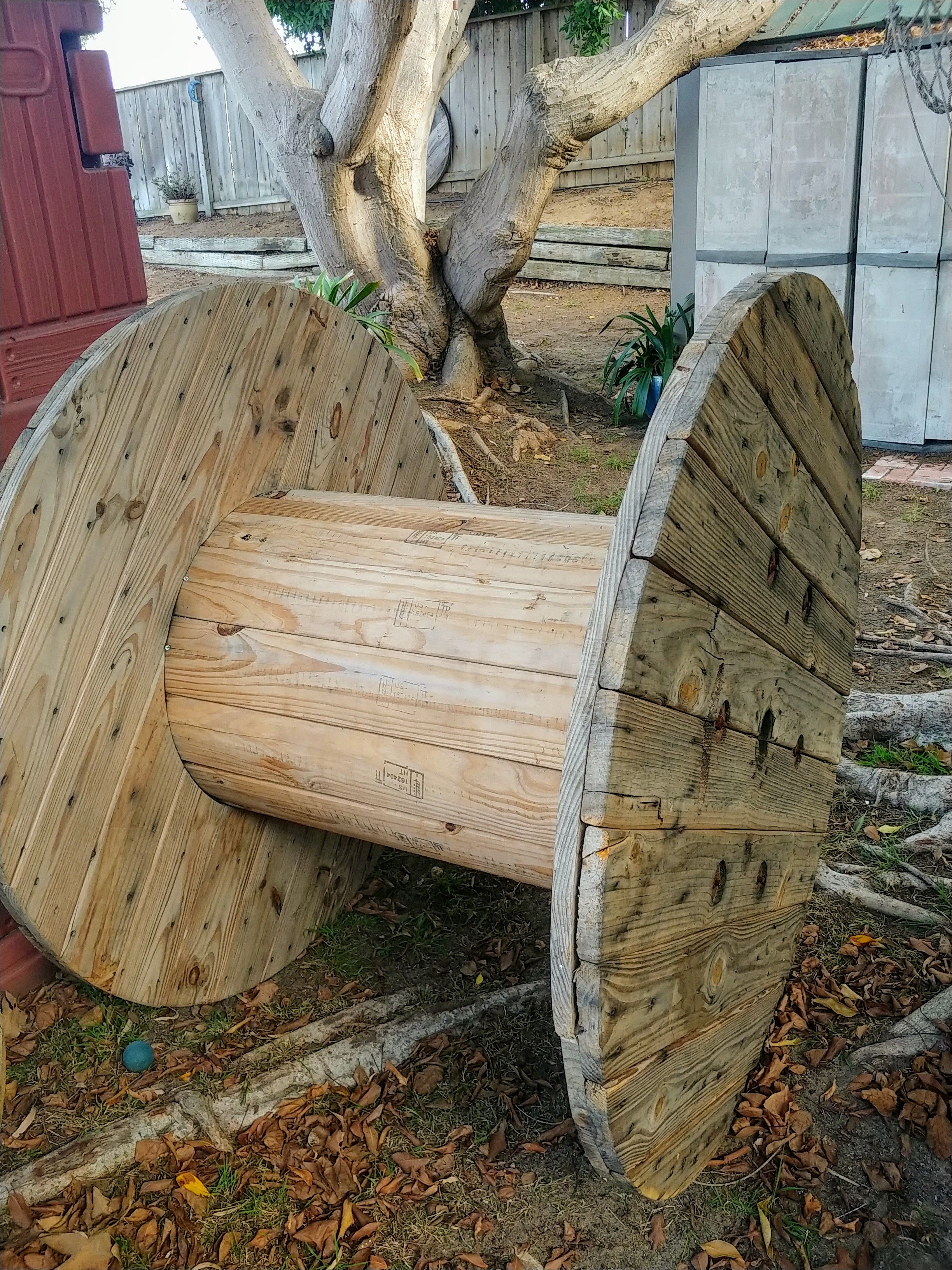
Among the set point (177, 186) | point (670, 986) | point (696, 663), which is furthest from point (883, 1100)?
point (177, 186)

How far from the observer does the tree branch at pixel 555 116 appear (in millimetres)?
7293

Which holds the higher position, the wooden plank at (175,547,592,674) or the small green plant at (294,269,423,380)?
the wooden plank at (175,547,592,674)

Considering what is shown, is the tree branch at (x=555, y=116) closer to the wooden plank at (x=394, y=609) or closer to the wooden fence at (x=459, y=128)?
the wooden plank at (x=394, y=609)

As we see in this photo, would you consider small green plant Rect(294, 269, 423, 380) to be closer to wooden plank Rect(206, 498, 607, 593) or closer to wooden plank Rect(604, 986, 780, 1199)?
wooden plank Rect(206, 498, 607, 593)

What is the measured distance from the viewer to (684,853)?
1.63 m

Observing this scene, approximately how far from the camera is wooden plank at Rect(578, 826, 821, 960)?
1.41 meters

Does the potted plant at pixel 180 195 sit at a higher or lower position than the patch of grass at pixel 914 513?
higher

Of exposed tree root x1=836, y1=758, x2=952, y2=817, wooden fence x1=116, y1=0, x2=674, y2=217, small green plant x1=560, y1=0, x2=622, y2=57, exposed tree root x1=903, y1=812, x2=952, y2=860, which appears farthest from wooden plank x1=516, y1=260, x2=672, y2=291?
exposed tree root x1=903, y1=812, x2=952, y2=860

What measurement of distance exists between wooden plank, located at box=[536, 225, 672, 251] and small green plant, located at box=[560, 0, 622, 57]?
9.25ft

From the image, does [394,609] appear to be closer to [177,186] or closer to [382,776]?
[382,776]

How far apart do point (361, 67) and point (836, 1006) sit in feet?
19.2

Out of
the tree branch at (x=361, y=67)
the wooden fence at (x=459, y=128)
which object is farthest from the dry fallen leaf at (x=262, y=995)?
the wooden fence at (x=459, y=128)

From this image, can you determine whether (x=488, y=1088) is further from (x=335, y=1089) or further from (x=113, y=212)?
(x=113, y=212)

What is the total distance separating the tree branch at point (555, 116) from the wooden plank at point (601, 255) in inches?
190
